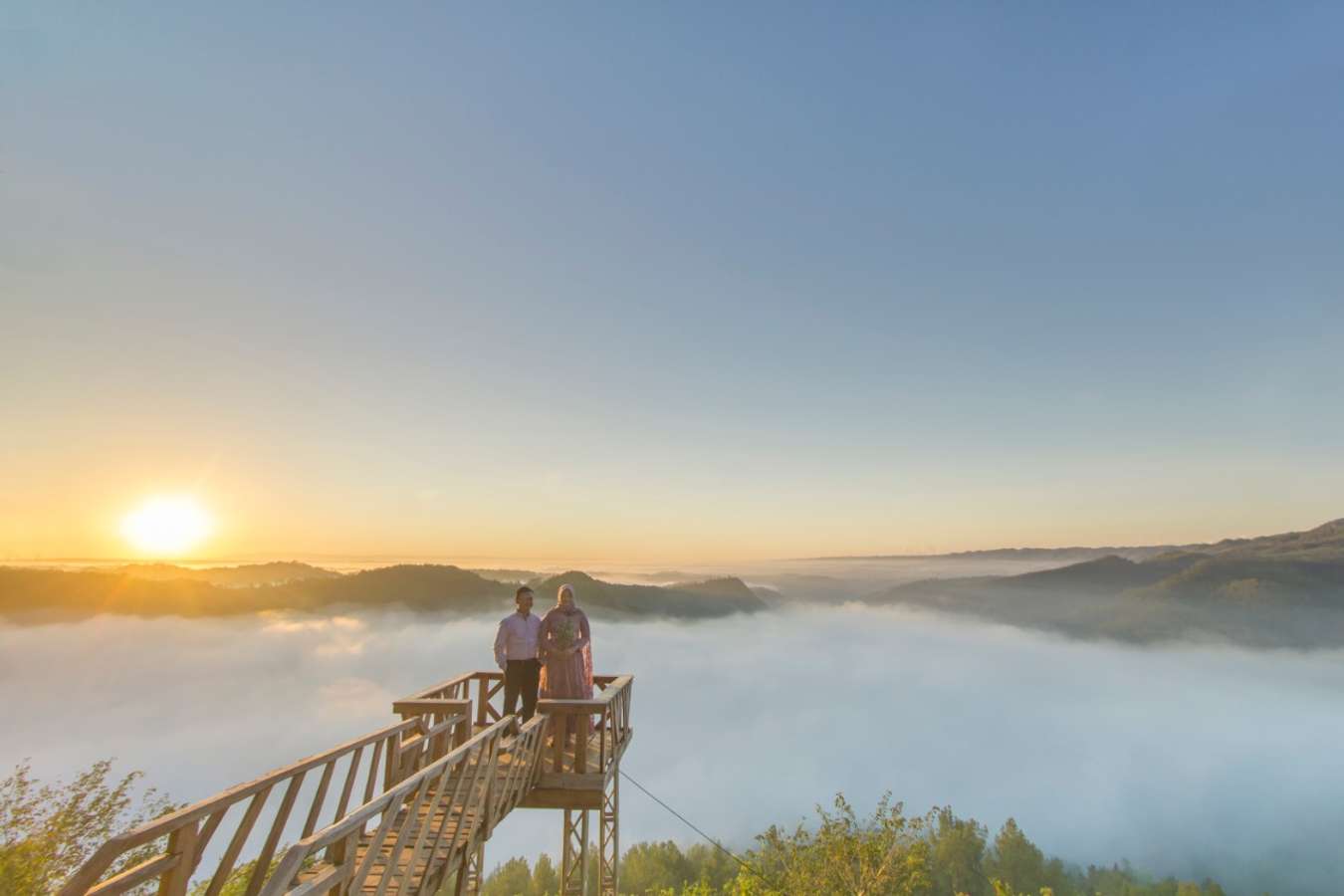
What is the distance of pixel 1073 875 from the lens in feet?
388

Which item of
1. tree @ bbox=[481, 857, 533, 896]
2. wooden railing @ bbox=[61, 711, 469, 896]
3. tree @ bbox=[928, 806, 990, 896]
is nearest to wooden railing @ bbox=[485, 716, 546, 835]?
wooden railing @ bbox=[61, 711, 469, 896]

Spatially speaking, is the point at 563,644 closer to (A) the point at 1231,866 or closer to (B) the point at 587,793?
(B) the point at 587,793

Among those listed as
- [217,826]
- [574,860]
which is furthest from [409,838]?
[574,860]

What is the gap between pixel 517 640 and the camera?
35.2 feet

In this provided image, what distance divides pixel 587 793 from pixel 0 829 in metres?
33.8

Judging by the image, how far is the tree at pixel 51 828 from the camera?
26359mm

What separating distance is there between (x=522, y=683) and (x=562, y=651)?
2.71ft

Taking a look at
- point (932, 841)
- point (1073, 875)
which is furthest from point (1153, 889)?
point (932, 841)

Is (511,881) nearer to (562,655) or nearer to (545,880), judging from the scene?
(545,880)

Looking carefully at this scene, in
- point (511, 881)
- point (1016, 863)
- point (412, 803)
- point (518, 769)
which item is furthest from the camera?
point (1016, 863)

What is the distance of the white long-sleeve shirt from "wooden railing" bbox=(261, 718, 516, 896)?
72.6 inches

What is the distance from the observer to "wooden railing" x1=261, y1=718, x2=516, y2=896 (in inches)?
199

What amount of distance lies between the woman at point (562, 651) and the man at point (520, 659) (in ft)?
1.41

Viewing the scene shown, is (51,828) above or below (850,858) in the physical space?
above
